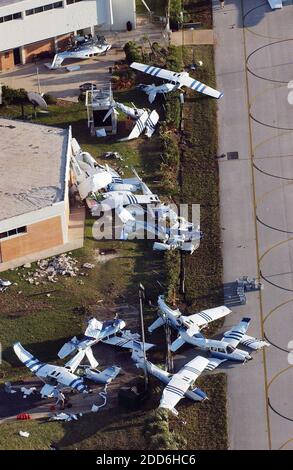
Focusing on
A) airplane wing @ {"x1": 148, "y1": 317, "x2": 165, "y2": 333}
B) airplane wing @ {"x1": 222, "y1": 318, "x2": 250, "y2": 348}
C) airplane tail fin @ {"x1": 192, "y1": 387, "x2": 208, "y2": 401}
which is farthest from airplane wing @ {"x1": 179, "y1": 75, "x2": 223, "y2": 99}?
airplane tail fin @ {"x1": 192, "y1": 387, "x2": 208, "y2": 401}

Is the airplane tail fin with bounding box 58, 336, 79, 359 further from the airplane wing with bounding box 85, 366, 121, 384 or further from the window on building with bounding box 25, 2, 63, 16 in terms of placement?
the window on building with bounding box 25, 2, 63, 16

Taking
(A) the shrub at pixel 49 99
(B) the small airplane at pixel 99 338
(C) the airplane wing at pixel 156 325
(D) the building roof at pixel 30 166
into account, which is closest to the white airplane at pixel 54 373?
(B) the small airplane at pixel 99 338

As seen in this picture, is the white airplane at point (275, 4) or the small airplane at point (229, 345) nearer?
the small airplane at point (229, 345)

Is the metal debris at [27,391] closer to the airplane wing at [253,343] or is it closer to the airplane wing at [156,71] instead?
the airplane wing at [253,343]

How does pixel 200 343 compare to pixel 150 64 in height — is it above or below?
below
